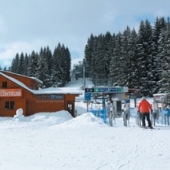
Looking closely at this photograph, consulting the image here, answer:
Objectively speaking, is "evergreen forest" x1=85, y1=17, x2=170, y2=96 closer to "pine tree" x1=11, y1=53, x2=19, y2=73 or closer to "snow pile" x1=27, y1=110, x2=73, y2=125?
"snow pile" x1=27, y1=110, x2=73, y2=125

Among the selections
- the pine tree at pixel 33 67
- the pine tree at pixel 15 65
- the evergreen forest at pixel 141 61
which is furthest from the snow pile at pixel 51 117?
the pine tree at pixel 15 65

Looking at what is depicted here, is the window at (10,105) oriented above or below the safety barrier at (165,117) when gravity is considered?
above

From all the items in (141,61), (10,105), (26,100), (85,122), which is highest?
(141,61)

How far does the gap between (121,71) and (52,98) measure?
23193mm

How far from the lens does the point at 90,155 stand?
25.1ft

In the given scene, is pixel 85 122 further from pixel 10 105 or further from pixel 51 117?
pixel 10 105

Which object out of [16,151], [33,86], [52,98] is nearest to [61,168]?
[16,151]

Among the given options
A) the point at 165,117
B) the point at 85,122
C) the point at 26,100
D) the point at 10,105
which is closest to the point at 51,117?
the point at 26,100

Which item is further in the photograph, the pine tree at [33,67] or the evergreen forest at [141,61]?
the pine tree at [33,67]

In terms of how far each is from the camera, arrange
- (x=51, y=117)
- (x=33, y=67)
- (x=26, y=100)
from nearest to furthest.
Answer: (x=51, y=117), (x=26, y=100), (x=33, y=67)

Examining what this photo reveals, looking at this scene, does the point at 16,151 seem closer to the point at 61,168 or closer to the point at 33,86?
the point at 61,168

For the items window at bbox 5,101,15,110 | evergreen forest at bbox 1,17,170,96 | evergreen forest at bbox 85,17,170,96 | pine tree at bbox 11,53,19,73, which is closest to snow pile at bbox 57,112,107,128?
window at bbox 5,101,15,110

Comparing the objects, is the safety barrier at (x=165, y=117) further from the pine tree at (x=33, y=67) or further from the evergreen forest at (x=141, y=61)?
the pine tree at (x=33, y=67)

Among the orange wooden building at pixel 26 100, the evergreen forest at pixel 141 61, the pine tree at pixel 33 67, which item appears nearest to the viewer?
the orange wooden building at pixel 26 100
